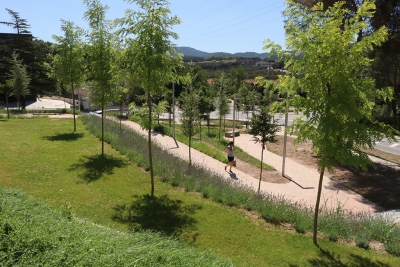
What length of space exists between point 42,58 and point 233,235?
4159 centimetres

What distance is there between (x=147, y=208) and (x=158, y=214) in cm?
44

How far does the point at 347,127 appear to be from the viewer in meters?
5.98

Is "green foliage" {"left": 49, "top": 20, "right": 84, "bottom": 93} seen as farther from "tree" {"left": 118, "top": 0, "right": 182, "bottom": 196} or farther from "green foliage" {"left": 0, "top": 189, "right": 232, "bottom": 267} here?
"green foliage" {"left": 0, "top": 189, "right": 232, "bottom": 267}

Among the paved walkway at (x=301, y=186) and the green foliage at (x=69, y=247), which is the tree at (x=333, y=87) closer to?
the green foliage at (x=69, y=247)

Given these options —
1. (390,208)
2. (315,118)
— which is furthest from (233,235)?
(390,208)

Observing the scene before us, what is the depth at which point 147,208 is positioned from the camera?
8.27m

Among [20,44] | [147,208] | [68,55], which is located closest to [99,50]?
[68,55]

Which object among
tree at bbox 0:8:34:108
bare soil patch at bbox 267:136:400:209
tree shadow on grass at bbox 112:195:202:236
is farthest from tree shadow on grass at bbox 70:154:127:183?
tree at bbox 0:8:34:108

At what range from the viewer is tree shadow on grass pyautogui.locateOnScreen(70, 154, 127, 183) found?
10.4m

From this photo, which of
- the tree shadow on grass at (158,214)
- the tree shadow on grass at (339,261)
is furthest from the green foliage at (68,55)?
the tree shadow on grass at (339,261)

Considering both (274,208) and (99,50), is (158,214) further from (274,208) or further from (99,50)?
(99,50)

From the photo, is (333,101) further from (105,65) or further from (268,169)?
(268,169)

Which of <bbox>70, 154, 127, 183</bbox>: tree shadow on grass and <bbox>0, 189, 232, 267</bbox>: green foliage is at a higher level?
<bbox>0, 189, 232, 267</bbox>: green foliage

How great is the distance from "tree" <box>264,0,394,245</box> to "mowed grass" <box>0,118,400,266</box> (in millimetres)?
1957
